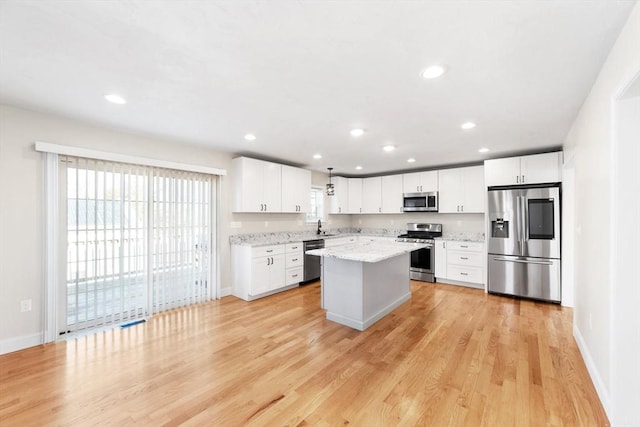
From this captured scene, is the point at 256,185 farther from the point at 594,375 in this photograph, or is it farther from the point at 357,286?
the point at 594,375

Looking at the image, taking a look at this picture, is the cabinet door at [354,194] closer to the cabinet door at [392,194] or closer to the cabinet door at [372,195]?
the cabinet door at [372,195]

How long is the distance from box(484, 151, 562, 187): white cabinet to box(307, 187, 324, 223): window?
11.4 ft

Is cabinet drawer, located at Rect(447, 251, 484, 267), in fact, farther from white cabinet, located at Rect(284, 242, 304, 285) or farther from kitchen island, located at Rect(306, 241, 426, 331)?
white cabinet, located at Rect(284, 242, 304, 285)

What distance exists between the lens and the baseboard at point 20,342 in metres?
2.64

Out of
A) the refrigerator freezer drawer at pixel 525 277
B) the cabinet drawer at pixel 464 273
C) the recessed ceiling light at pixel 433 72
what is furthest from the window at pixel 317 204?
the recessed ceiling light at pixel 433 72

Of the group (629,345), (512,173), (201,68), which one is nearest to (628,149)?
(629,345)

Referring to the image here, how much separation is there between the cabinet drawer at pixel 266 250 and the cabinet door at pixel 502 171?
3789 millimetres

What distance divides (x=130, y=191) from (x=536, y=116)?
488 centimetres

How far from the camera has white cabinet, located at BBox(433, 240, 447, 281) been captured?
5.27 metres

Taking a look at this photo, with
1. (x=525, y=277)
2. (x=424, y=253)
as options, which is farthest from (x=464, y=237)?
(x=525, y=277)

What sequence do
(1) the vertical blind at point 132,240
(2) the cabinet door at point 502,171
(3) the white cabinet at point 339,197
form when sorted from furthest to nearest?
(3) the white cabinet at point 339,197, (2) the cabinet door at point 502,171, (1) the vertical blind at point 132,240

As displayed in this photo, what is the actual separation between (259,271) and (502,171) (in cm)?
439

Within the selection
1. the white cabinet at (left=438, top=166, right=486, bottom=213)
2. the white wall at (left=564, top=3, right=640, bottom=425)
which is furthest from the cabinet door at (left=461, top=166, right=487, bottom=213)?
the white wall at (left=564, top=3, right=640, bottom=425)

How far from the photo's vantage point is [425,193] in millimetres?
5789
